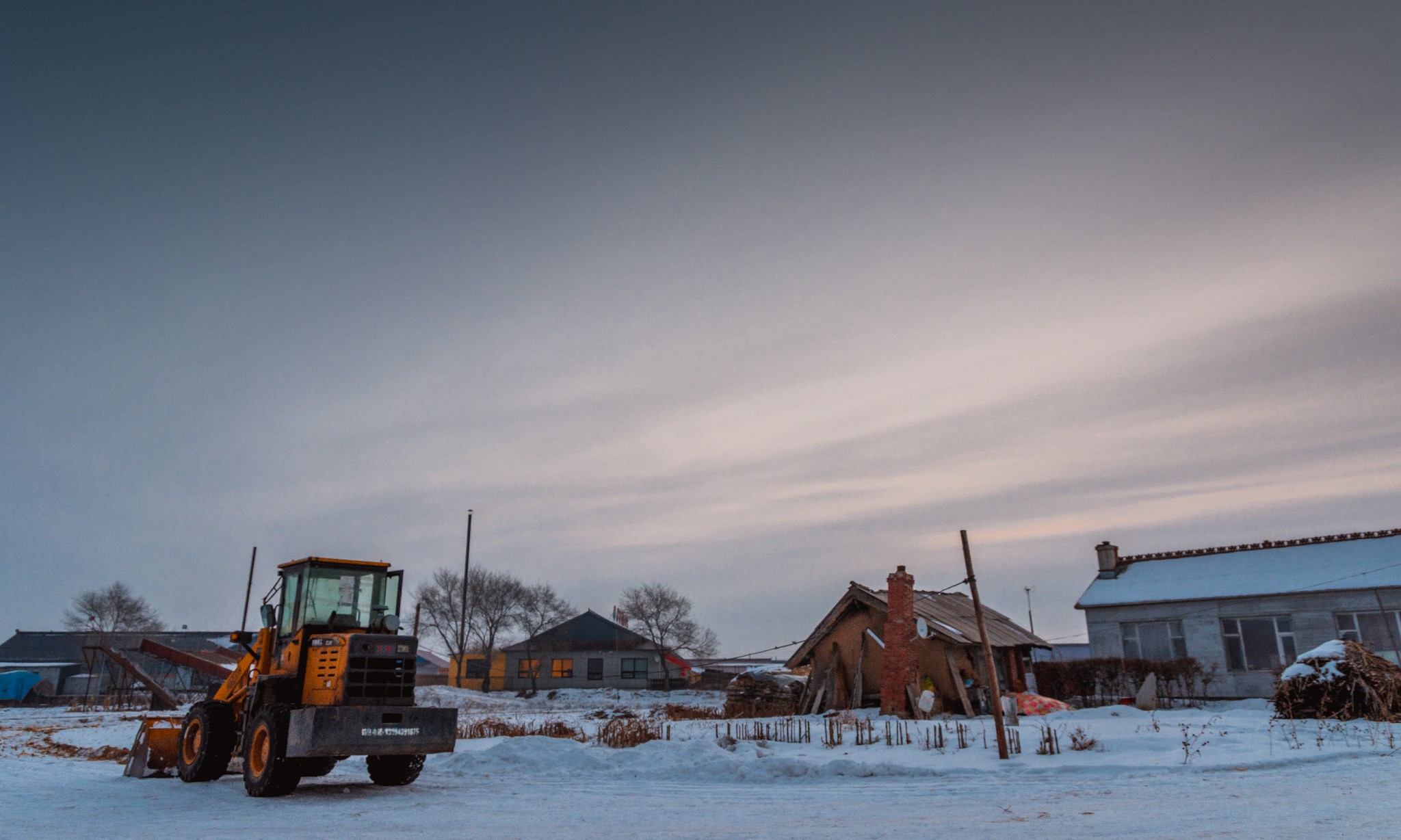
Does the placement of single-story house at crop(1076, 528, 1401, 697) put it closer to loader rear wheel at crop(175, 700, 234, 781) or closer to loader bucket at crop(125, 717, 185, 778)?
loader rear wheel at crop(175, 700, 234, 781)

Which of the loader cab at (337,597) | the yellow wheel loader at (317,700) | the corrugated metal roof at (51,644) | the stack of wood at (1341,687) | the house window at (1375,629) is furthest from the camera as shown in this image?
the corrugated metal roof at (51,644)

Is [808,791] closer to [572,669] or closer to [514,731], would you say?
[514,731]

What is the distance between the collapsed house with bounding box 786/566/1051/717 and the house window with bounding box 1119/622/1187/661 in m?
7.32

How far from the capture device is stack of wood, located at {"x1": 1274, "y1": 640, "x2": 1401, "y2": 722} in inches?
752

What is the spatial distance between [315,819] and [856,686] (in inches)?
741

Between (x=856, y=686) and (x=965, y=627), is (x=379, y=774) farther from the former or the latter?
A: (x=965, y=627)

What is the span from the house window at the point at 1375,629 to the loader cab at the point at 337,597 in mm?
31467

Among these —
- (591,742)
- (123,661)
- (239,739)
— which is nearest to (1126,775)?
(591,742)

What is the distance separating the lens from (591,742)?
18.9m

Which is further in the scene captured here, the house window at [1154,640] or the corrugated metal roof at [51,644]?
the corrugated metal roof at [51,644]

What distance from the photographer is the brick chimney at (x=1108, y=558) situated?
3800 cm

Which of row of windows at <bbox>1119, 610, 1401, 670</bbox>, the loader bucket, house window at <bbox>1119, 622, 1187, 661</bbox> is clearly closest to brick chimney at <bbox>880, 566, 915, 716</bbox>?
row of windows at <bbox>1119, 610, 1401, 670</bbox>

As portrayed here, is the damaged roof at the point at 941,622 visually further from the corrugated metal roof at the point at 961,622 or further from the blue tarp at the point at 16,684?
the blue tarp at the point at 16,684

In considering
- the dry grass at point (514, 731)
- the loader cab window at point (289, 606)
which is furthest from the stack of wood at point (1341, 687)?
the loader cab window at point (289, 606)
